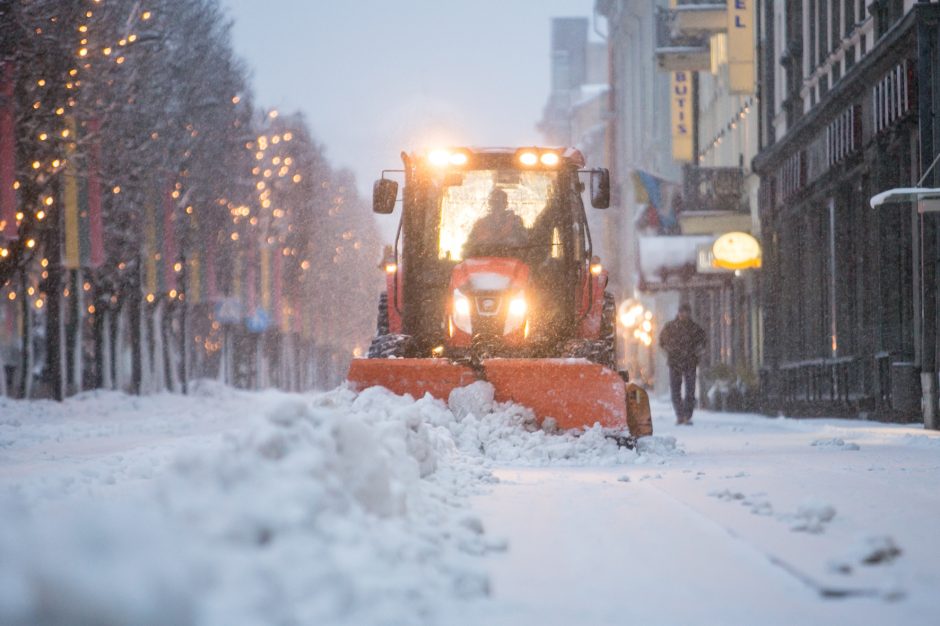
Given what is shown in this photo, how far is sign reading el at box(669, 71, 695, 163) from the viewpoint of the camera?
43.9 m

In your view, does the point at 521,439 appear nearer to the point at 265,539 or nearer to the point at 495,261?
the point at 495,261

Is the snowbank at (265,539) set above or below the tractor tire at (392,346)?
below

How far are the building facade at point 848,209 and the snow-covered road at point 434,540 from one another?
9.48 m

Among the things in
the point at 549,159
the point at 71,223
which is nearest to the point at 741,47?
the point at 71,223

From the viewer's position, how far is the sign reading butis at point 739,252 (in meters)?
31.2

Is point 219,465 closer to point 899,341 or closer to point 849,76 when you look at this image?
point 899,341

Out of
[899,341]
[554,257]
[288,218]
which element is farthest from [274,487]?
[288,218]

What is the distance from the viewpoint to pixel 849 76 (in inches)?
894

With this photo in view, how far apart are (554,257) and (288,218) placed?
136 ft

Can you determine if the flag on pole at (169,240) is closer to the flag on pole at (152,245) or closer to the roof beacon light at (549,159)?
the flag on pole at (152,245)

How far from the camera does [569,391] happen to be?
12500mm

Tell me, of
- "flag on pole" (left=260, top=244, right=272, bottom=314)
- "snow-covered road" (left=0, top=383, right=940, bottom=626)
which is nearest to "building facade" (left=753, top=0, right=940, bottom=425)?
"snow-covered road" (left=0, top=383, right=940, bottom=626)

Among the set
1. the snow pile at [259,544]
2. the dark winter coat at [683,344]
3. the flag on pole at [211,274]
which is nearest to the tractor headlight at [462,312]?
the snow pile at [259,544]

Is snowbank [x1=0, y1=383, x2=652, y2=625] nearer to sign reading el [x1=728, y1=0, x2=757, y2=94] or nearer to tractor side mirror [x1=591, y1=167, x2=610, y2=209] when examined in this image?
tractor side mirror [x1=591, y1=167, x2=610, y2=209]
